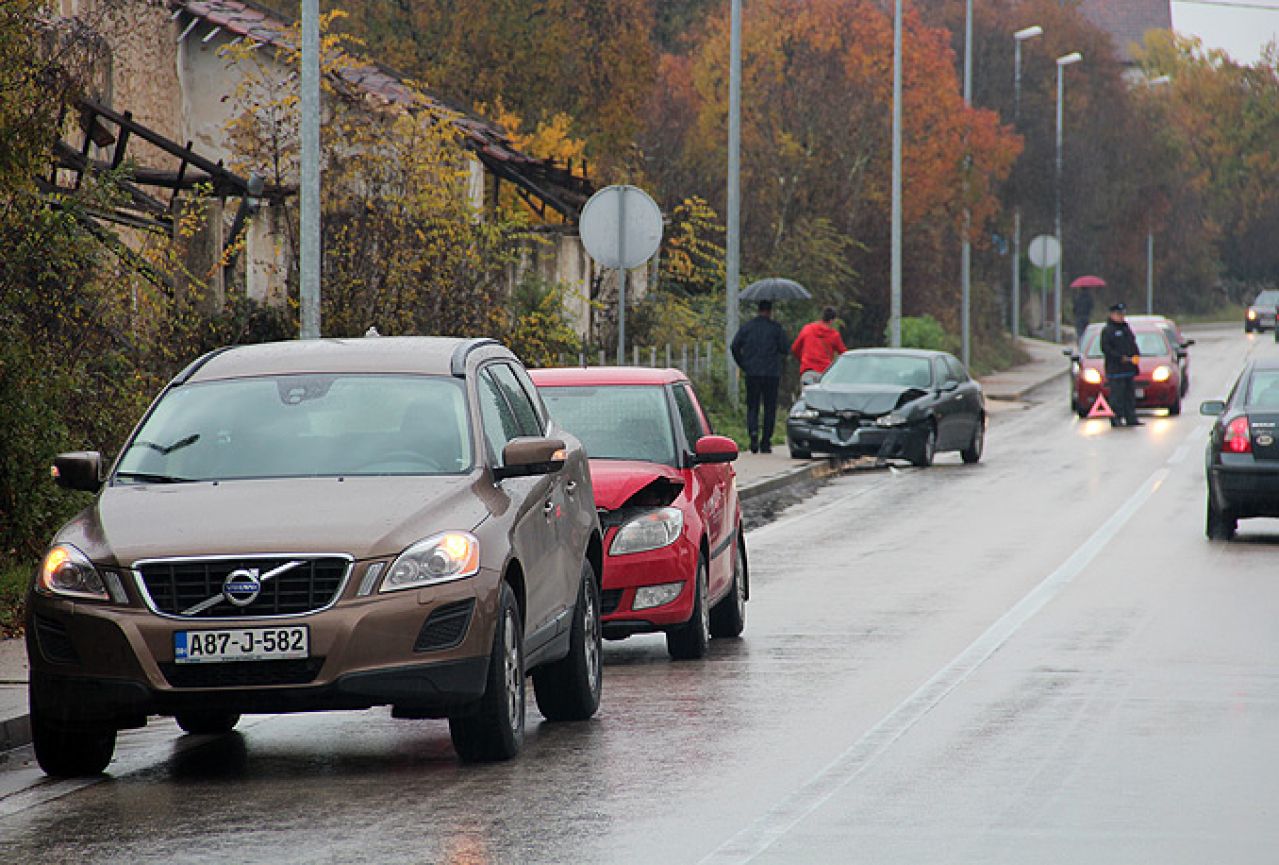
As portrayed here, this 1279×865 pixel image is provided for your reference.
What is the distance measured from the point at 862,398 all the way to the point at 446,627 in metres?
21.5

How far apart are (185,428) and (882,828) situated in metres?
3.56

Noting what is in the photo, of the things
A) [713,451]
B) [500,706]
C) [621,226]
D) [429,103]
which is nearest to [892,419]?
[621,226]

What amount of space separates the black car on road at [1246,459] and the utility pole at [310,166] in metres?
7.30

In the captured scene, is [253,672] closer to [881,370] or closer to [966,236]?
[881,370]

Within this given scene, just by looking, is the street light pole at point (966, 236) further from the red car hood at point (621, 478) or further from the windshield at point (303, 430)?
the windshield at point (303, 430)

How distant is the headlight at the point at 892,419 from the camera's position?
1169 inches

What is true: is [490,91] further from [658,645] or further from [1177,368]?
[658,645]

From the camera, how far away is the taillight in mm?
19438

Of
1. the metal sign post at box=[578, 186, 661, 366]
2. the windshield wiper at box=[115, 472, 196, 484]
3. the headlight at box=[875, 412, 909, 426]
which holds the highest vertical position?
the metal sign post at box=[578, 186, 661, 366]

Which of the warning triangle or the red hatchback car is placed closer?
the red hatchback car

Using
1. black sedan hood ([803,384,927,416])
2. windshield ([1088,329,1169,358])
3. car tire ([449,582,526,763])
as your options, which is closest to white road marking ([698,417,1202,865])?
car tire ([449,582,526,763])

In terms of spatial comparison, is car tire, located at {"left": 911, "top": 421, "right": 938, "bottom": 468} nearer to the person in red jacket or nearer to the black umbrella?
the person in red jacket

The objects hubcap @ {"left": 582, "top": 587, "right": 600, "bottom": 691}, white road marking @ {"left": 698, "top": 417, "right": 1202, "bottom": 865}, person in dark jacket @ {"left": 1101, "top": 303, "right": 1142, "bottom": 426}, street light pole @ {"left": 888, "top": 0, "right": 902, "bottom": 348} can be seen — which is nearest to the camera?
white road marking @ {"left": 698, "top": 417, "right": 1202, "bottom": 865}

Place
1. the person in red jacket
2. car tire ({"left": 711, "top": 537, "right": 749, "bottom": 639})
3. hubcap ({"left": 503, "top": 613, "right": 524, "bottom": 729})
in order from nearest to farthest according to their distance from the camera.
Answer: hubcap ({"left": 503, "top": 613, "right": 524, "bottom": 729})
car tire ({"left": 711, "top": 537, "right": 749, "bottom": 639})
the person in red jacket
